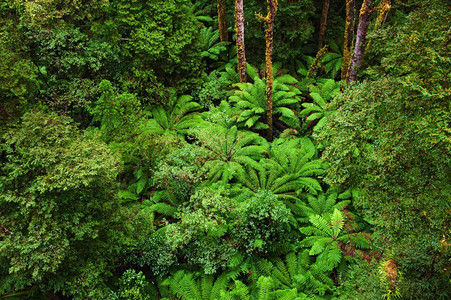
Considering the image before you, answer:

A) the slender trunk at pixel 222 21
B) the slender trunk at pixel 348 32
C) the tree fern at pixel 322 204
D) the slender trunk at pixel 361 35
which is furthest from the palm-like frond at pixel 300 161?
the slender trunk at pixel 222 21

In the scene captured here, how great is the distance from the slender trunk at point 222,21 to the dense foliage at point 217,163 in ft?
0.44

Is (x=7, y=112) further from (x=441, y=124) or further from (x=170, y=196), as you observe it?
(x=441, y=124)

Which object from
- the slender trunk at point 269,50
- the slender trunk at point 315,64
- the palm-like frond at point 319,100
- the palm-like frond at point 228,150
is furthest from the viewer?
the slender trunk at point 315,64

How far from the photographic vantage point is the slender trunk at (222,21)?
46.7 ft

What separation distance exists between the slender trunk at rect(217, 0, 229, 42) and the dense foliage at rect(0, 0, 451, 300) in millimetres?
135

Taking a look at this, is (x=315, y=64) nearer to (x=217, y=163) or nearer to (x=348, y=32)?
(x=348, y=32)

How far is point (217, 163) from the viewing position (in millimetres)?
10289

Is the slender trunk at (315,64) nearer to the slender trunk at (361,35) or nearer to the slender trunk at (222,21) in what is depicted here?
the slender trunk at (361,35)

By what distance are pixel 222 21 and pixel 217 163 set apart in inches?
306

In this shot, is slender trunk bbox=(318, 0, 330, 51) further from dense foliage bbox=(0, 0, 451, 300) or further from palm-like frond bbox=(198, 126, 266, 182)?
palm-like frond bbox=(198, 126, 266, 182)

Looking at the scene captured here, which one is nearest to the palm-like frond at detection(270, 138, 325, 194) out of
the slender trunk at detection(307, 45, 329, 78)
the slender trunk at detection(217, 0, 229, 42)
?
the slender trunk at detection(307, 45, 329, 78)

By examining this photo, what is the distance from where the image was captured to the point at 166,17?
11992 millimetres

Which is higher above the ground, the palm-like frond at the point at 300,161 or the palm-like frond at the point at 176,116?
the palm-like frond at the point at 176,116

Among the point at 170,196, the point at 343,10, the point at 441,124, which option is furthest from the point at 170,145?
the point at 343,10
